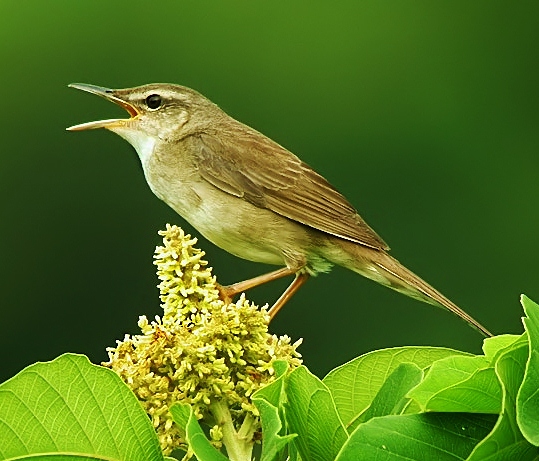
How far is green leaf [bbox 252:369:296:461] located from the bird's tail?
2.41m

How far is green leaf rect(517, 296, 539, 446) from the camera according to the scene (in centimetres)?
172

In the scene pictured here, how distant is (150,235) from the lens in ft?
38.9

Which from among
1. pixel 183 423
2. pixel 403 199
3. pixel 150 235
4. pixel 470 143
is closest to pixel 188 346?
pixel 183 423

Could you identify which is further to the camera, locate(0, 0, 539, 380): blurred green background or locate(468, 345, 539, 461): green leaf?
locate(0, 0, 539, 380): blurred green background

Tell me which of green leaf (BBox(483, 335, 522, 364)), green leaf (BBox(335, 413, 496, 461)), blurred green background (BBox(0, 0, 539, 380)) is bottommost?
blurred green background (BBox(0, 0, 539, 380))

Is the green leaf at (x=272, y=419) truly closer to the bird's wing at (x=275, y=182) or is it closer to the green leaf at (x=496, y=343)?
the green leaf at (x=496, y=343)

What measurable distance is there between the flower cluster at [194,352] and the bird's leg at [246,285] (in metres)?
0.88

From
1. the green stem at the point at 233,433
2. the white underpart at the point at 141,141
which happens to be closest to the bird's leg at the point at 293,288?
the white underpart at the point at 141,141

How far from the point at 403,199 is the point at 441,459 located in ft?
35.8

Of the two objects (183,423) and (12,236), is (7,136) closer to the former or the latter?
(12,236)

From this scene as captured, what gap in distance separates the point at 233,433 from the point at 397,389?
1.08 ft

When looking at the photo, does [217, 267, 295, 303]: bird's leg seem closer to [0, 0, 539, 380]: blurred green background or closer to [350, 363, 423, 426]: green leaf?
[350, 363, 423, 426]: green leaf

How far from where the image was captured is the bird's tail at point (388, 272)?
4.40 m

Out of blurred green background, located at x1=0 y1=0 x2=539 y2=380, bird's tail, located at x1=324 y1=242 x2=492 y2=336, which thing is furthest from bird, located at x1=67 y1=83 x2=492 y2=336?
blurred green background, located at x1=0 y1=0 x2=539 y2=380
